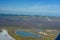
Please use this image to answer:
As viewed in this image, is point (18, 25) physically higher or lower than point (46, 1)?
lower

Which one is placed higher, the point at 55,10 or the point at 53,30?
the point at 55,10

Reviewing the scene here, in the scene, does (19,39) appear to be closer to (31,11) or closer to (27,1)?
(31,11)

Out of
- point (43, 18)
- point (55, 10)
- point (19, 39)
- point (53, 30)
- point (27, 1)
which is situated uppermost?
point (27, 1)

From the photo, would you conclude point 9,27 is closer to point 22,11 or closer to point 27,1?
point 22,11

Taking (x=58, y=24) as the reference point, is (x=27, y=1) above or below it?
above

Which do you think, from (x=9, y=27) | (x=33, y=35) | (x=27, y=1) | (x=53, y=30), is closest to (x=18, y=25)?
(x=9, y=27)

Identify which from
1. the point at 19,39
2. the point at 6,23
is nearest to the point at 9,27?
the point at 6,23

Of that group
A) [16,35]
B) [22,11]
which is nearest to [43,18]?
[22,11]

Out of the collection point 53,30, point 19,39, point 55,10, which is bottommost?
point 19,39

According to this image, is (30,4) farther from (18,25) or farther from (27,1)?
(18,25)
